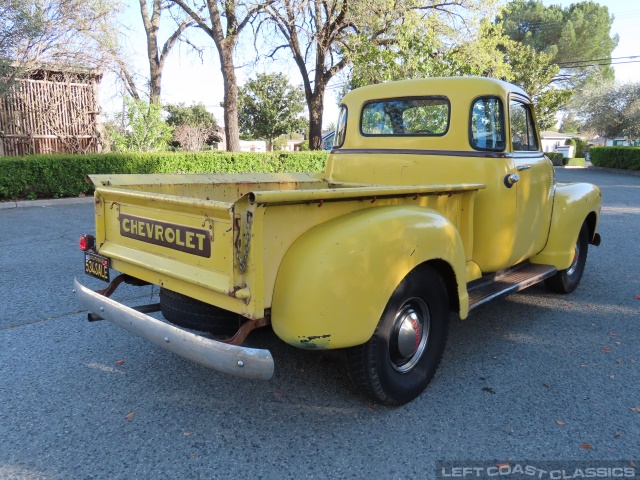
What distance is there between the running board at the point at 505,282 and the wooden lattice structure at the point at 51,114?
1431cm

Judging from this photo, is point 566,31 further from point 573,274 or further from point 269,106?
point 573,274

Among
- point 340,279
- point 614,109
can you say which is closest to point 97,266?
point 340,279

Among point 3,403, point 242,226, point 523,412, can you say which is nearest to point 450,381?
point 523,412

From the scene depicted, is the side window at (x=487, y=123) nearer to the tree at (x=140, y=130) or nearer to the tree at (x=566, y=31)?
the tree at (x=140, y=130)

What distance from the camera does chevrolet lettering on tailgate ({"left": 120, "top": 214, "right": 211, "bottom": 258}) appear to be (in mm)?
2490

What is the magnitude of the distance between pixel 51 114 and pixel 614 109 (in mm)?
34527

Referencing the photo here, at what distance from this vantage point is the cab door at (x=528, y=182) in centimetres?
389

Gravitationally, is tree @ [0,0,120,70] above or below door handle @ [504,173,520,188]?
above

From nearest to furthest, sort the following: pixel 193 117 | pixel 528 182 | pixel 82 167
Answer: pixel 528 182
pixel 82 167
pixel 193 117

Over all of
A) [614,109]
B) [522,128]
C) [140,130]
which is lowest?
[522,128]

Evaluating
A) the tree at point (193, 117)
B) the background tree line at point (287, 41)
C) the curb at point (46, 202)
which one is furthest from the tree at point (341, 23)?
the tree at point (193, 117)

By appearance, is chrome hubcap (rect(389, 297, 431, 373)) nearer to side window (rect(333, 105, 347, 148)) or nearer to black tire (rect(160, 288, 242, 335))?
black tire (rect(160, 288, 242, 335))

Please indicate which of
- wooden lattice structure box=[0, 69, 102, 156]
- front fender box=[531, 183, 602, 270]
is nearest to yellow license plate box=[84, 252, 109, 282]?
front fender box=[531, 183, 602, 270]

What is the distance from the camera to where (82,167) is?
11492mm
